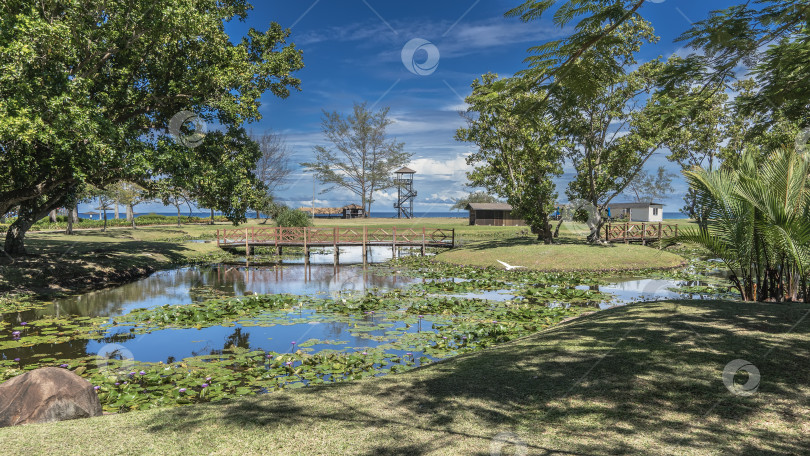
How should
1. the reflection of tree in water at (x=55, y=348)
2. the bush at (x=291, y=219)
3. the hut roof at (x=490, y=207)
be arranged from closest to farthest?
the reflection of tree in water at (x=55, y=348)
the bush at (x=291, y=219)
the hut roof at (x=490, y=207)

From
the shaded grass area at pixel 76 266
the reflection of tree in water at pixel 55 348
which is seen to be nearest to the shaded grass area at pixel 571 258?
the shaded grass area at pixel 76 266

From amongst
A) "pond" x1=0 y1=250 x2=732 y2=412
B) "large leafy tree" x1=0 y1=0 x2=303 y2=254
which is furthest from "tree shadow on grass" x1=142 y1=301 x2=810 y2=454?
"large leafy tree" x1=0 y1=0 x2=303 y2=254

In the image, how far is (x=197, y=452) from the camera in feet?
12.2

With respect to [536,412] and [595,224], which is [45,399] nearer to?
[536,412]

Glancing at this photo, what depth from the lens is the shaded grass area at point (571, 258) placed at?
21.8 m

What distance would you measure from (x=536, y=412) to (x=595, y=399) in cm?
68

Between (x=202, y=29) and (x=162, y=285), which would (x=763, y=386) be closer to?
(x=202, y=29)

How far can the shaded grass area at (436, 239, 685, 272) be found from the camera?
21750 millimetres

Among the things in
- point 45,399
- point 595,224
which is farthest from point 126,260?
point 595,224

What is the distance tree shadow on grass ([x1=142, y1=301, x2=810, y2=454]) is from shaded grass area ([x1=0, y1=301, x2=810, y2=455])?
2cm

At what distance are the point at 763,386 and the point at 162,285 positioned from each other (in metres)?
19.4

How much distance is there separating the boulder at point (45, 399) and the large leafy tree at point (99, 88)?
30.4 ft

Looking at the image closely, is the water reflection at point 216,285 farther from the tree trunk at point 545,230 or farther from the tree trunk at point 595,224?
the tree trunk at point 595,224

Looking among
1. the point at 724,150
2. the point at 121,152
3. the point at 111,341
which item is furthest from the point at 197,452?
the point at 724,150
